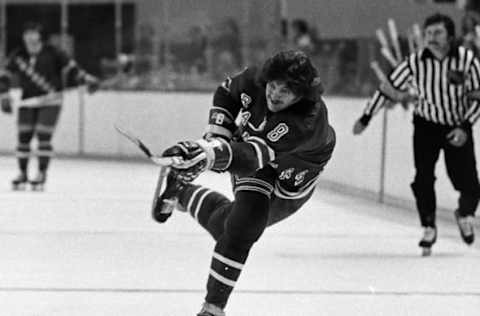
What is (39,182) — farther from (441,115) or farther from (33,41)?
(441,115)

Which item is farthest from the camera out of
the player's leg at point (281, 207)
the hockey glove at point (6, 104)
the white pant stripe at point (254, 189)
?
the hockey glove at point (6, 104)

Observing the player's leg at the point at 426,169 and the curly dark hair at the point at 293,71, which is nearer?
the curly dark hair at the point at 293,71

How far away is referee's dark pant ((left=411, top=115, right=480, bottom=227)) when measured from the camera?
21.0ft

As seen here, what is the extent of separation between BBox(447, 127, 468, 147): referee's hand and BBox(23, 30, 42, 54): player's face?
4.42 metres

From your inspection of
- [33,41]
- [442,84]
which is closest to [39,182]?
[33,41]

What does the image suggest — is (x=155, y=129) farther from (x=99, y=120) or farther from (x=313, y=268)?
(x=313, y=268)

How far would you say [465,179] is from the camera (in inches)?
254

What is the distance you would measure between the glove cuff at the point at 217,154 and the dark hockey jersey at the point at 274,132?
26 mm

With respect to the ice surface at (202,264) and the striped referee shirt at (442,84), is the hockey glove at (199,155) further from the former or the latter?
the striped referee shirt at (442,84)

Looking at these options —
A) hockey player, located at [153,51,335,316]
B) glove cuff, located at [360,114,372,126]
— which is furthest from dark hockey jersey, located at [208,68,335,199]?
glove cuff, located at [360,114,372,126]

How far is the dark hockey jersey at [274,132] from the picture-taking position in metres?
3.78

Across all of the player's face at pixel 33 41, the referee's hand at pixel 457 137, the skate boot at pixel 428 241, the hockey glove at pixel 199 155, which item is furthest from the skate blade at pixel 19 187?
the hockey glove at pixel 199 155

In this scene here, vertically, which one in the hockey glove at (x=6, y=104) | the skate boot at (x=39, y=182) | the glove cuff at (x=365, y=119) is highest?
the glove cuff at (x=365, y=119)

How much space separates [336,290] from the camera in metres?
5.17
